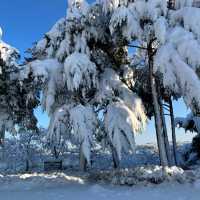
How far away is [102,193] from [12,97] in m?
10.3

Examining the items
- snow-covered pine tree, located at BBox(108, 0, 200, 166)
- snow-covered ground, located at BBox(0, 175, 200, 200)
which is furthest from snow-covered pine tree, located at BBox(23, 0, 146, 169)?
snow-covered ground, located at BBox(0, 175, 200, 200)

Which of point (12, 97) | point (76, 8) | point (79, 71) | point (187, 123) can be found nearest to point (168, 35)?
point (79, 71)

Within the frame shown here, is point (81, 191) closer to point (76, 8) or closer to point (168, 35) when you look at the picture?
point (168, 35)

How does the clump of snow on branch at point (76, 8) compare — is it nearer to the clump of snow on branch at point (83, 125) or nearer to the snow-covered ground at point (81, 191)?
the clump of snow on branch at point (83, 125)

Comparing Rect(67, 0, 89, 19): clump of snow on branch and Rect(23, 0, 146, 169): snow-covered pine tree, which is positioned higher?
Rect(67, 0, 89, 19): clump of snow on branch

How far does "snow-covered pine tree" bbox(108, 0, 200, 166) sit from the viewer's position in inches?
699

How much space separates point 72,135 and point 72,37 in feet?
15.3

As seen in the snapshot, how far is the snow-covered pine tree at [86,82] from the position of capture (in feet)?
64.8

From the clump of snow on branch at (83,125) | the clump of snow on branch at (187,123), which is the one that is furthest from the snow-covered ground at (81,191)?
the clump of snow on branch at (187,123)

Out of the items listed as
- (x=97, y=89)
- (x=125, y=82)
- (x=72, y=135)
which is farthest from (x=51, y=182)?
(x=125, y=82)

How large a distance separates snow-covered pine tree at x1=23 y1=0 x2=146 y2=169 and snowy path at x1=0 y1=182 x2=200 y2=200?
3.57 meters

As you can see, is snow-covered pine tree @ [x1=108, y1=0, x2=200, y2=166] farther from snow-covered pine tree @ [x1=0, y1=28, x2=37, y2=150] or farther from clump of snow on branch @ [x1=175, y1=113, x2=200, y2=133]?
clump of snow on branch @ [x1=175, y1=113, x2=200, y2=133]

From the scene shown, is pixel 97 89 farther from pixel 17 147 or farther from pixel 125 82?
pixel 17 147

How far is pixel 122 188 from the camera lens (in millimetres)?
15703
